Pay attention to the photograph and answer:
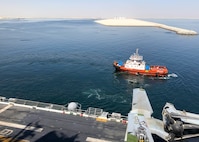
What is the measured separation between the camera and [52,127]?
111 feet

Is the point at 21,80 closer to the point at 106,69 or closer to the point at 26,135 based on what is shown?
the point at 106,69

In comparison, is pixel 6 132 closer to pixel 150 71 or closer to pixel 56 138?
pixel 56 138

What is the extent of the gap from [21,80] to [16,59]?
33.1 metres

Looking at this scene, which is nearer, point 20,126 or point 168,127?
point 168,127

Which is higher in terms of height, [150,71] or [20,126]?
[150,71]

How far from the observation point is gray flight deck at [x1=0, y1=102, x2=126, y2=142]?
30.8 metres

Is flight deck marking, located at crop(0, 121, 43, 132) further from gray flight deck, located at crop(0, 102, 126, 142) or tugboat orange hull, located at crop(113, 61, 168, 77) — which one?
tugboat orange hull, located at crop(113, 61, 168, 77)

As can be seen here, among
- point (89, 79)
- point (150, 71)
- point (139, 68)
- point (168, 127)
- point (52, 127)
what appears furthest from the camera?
point (139, 68)

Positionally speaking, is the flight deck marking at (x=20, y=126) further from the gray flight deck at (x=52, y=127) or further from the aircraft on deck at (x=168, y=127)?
the aircraft on deck at (x=168, y=127)

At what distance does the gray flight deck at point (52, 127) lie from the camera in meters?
30.8

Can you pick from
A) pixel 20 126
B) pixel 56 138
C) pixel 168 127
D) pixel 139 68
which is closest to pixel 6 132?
pixel 20 126

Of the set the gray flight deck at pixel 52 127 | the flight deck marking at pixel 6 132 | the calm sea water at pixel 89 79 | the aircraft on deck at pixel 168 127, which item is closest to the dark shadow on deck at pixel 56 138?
the gray flight deck at pixel 52 127

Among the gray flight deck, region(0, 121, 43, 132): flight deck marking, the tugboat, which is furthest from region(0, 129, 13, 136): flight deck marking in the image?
the tugboat

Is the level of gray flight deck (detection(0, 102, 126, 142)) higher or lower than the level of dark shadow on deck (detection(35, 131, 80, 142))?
higher
